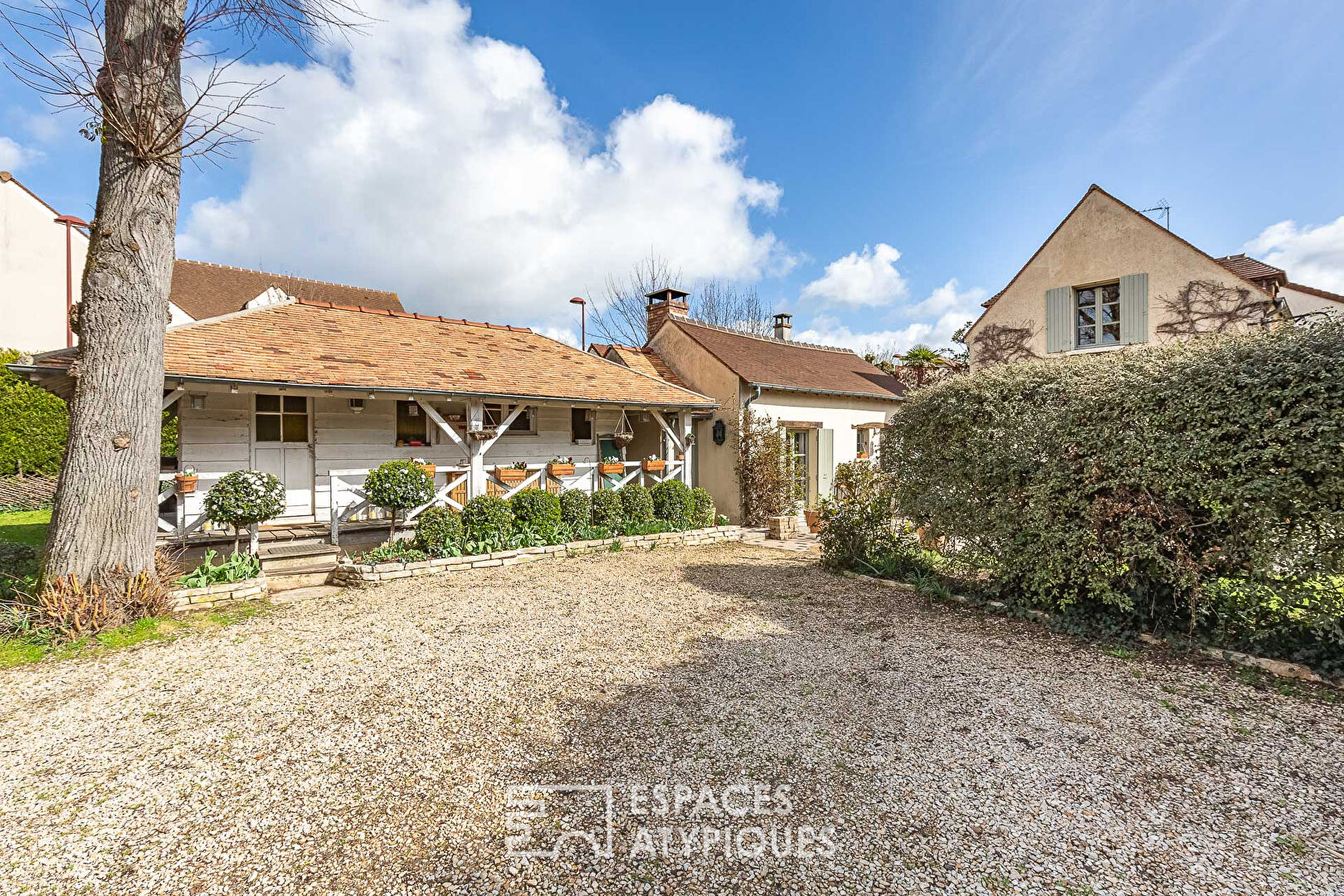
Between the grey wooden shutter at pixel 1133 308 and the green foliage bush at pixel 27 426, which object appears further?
the green foliage bush at pixel 27 426

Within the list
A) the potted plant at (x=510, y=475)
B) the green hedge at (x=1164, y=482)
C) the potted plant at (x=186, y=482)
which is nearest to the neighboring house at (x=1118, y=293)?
the green hedge at (x=1164, y=482)

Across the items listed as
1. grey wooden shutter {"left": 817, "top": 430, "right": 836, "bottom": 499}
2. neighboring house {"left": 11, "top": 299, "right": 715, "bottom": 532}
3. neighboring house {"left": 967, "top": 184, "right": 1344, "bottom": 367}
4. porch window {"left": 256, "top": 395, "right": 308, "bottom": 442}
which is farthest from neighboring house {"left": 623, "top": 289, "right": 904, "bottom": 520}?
porch window {"left": 256, "top": 395, "right": 308, "bottom": 442}

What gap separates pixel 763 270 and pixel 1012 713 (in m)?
26.9

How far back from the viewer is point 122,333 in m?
5.65

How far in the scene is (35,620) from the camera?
525cm

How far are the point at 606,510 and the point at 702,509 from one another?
2141 millimetres

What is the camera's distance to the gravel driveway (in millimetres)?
2418

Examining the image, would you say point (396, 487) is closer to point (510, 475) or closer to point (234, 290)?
point (510, 475)

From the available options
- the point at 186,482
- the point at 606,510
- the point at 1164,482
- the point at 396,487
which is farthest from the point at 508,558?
the point at 1164,482

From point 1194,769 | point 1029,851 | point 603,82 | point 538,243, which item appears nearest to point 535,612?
point 1029,851

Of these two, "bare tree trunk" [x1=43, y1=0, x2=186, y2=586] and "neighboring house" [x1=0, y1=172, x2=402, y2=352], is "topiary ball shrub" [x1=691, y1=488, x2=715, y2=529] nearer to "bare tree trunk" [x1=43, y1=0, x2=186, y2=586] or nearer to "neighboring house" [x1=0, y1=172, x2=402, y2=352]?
"bare tree trunk" [x1=43, y1=0, x2=186, y2=586]

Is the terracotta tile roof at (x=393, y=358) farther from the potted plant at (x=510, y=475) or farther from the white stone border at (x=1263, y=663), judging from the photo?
the white stone border at (x=1263, y=663)

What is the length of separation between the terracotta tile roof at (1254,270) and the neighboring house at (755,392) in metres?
7.45

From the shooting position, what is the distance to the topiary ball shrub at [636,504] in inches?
→ 418
